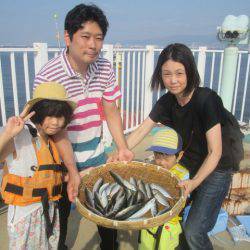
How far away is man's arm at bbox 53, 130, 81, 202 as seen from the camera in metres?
2.63

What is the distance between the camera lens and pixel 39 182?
7.93 feet

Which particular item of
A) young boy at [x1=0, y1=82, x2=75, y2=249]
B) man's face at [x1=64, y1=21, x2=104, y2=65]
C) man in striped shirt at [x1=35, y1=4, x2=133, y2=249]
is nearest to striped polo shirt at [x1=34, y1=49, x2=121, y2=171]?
man in striped shirt at [x1=35, y1=4, x2=133, y2=249]

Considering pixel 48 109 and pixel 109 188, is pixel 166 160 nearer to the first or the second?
pixel 109 188

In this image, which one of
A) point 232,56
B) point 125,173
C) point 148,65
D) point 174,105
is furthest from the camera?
point 148,65

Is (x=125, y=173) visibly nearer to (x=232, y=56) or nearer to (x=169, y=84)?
(x=169, y=84)

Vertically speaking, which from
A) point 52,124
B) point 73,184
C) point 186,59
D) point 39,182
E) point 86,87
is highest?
point 186,59

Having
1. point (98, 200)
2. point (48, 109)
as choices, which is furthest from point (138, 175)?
point (48, 109)

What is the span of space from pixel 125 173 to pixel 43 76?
1299 mm

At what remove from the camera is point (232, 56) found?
22.0ft

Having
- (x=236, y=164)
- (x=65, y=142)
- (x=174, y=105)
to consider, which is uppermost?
(x=174, y=105)

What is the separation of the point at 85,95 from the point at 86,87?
3.3 inches

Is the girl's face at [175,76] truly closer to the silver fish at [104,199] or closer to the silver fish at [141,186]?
the silver fish at [141,186]

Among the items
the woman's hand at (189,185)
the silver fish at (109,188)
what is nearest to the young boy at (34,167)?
the silver fish at (109,188)

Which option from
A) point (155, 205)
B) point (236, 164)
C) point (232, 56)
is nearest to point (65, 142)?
point (155, 205)
